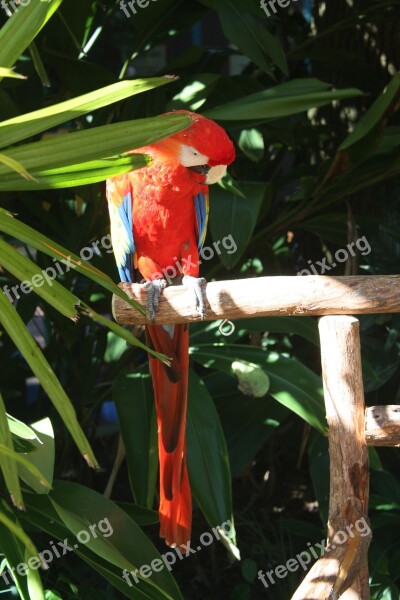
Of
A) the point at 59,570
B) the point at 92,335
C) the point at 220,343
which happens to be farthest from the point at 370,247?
the point at 59,570

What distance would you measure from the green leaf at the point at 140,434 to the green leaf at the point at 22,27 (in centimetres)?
73

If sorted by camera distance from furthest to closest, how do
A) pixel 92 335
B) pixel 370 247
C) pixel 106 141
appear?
pixel 92 335 < pixel 370 247 < pixel 106 141

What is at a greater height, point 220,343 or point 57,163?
point 57,163

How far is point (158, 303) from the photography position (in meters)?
1.04

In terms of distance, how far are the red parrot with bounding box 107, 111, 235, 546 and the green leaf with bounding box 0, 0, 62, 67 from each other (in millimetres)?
295

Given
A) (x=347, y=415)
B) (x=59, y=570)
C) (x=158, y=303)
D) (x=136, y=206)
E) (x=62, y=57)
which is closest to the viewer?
(x=347, y=415)

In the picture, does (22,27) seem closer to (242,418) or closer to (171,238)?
(171,238)

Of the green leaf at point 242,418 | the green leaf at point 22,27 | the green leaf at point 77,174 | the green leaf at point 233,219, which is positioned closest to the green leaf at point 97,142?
the green leaf at point 77,174

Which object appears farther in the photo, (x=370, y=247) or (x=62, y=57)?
(x=370, y=247)

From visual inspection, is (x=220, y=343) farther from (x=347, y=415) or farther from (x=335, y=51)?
(x=335, y=51)

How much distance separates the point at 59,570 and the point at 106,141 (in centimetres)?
113

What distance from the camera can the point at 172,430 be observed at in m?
1.17

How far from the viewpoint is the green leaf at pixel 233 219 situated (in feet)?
4.69

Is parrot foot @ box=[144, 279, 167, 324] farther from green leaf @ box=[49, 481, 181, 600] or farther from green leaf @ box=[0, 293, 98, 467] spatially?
green leaf @ box=[49, 481, 181, 600]
